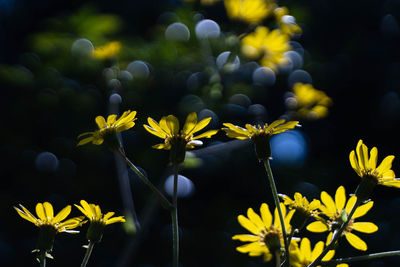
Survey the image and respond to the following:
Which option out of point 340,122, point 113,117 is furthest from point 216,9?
point 113,117

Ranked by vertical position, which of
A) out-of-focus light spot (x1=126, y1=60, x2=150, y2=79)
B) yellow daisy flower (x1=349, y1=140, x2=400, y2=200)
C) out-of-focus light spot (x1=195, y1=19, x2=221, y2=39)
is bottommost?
yellow daisy flower (x1=349, y1=140, x2=400, y2=200)

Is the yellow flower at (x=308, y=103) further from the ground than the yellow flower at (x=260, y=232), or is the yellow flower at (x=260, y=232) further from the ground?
the yellow flower at (x=308, y=103)

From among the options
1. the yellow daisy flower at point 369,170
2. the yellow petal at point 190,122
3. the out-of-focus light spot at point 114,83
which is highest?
the out-of-focus light spot at point 114,83

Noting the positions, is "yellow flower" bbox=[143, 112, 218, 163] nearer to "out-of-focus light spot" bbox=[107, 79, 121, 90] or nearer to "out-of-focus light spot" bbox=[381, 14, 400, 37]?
"out-of-focus light spot" bbox=[107, 79, 121, 90]

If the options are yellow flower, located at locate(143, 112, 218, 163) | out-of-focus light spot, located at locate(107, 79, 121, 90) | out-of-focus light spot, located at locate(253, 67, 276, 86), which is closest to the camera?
yellow flower, located at locate(143, 112, 218, 163)

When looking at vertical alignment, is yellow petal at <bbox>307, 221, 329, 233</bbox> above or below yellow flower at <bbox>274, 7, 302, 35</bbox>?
below

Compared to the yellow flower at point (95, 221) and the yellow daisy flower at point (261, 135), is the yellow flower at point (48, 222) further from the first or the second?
the yellow daisy flower at point (261, 135)

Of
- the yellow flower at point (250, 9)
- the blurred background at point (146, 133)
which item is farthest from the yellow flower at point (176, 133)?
the yellow flower at point (250, 9)

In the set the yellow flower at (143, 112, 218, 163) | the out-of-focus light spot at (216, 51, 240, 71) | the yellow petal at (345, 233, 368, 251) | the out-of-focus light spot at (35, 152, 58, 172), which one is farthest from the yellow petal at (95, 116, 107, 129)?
the out-of-focus light spot at (35, 152, 58, 172)
